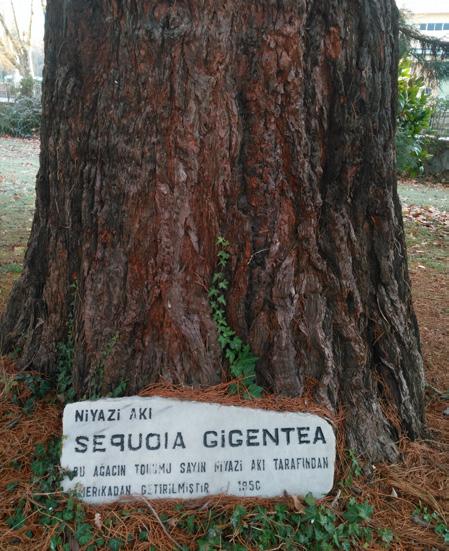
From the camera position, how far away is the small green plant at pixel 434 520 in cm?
232

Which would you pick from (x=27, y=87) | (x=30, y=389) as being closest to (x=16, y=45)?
(x=27, y=87)

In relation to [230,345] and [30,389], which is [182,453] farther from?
[30,389]

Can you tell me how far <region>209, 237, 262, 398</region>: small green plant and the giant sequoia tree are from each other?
0.03 m

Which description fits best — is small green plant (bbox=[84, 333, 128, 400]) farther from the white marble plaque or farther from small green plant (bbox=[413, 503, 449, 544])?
small green plant (bbox=[413, 503, 449, 544])

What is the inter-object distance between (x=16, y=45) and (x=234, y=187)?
1225 inches

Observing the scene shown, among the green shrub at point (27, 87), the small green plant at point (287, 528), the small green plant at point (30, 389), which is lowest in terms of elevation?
the small green plant at point (287, 528)

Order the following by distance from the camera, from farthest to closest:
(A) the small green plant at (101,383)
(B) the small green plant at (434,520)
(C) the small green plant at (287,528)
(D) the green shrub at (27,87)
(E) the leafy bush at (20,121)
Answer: (D) the green shrub at (27,87)
(E) the leafy bush at (20,121)
(A) the small green plant at (101,383)
(B) the small green plant at (434,520)
(C) the small green plant at (287,528)

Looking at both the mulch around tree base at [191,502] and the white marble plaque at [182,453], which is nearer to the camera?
the mulch around tree base at [191,502]

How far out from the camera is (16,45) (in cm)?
2920

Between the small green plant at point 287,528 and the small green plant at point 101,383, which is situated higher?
the small green plant at point 101,383

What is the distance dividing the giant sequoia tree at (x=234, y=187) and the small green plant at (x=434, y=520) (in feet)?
0.98

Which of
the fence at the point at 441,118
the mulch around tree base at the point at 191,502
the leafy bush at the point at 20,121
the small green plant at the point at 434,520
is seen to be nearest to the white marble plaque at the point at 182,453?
the mulch around tree base at the point at 191,502

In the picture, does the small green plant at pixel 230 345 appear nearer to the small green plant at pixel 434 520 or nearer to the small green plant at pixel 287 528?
the small green plant at pixel 287 528

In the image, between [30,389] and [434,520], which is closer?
[434,520]
